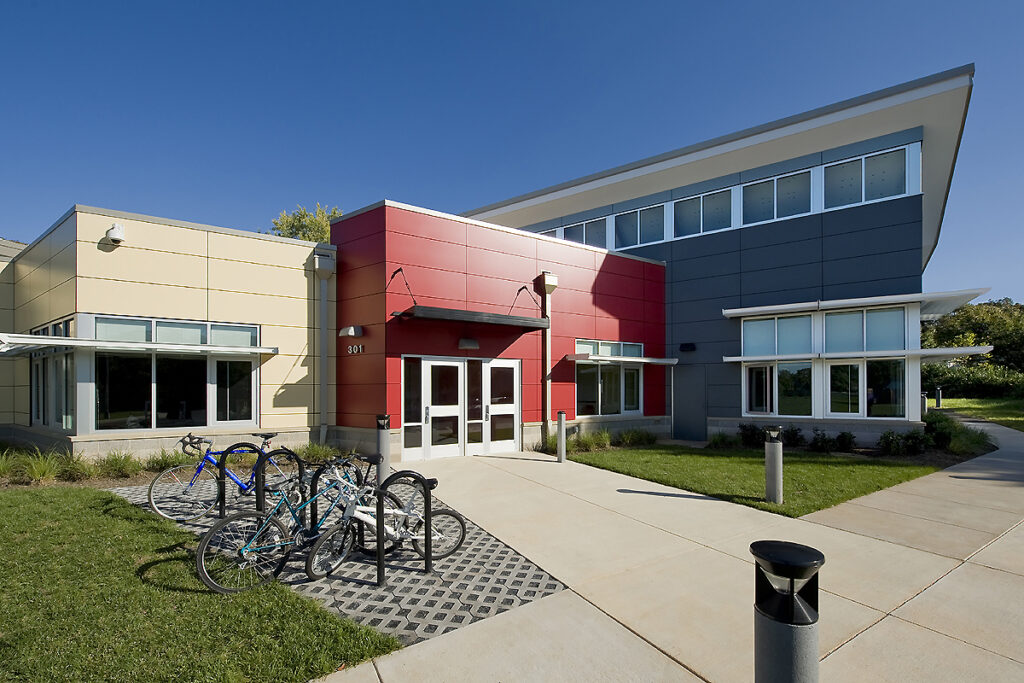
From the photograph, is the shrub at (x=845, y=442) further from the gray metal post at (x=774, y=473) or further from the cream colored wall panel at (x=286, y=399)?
the cream colored wall panel at (x=286, y=399)

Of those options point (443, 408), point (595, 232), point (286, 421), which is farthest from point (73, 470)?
point (595, 232)

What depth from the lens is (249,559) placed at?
479 cm

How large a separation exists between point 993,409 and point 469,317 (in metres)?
32.7

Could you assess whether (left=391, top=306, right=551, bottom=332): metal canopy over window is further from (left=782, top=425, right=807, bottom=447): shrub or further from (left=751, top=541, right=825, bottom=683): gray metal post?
(left=751, top=541, right=825, bottom=683): gray metal post

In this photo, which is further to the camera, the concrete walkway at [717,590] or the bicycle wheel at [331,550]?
the bicycle wheel at [331,550]

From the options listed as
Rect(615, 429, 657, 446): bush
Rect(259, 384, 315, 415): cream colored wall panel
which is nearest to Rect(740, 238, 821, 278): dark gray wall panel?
Rect(615, 429, 657, 446): bush

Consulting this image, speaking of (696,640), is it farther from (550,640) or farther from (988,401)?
(988,401)

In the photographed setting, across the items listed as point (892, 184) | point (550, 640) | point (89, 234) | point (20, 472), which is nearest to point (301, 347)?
point (89, 234)

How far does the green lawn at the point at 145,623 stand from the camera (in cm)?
330

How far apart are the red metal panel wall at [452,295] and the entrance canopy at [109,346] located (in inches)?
86.5

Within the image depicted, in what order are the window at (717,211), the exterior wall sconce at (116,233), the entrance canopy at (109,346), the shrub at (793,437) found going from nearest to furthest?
the entrance canopy at (109,346), the exterior wall sconce at (116,233), the shrub at (793,437), the window at (717,211)

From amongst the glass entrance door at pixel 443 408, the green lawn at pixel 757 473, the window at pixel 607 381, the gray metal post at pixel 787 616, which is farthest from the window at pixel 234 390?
the gray metal post at pixel 787 616

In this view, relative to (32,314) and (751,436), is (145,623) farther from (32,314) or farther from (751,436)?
(751,436)

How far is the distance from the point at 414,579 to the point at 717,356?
14.0 metres
